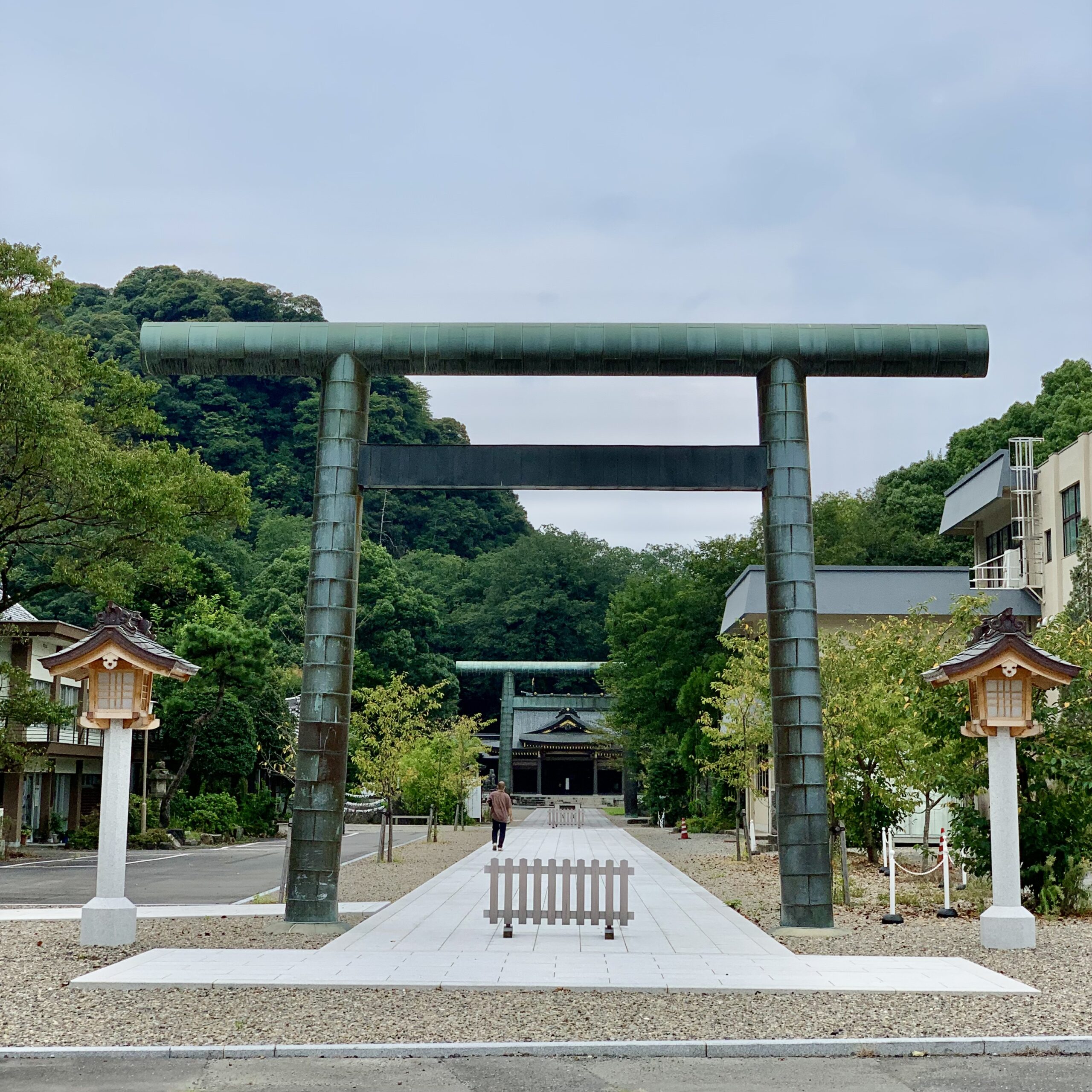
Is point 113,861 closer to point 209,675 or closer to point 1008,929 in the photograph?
point 1008,929

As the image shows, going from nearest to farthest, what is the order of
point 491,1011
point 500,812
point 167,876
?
point 491,1011 < point 167,876 < point 500,812

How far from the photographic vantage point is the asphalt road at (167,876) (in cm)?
1878

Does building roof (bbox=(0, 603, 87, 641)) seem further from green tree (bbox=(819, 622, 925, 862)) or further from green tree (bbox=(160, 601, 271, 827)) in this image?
green tree (bbox=(819, 622, 925, 862))

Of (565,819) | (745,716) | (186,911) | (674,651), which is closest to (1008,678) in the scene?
(186,911)

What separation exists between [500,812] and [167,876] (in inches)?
289

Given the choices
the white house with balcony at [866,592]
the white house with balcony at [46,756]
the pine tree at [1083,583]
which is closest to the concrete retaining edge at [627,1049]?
the pine tree at [1083,583]

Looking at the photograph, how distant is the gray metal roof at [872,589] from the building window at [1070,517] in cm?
400

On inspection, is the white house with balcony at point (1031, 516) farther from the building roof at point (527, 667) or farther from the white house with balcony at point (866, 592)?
the building roof at point (527, 667)

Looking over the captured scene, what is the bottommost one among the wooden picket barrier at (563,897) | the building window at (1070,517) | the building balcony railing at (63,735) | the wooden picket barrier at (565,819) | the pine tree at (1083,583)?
the wooden picket barrier at (565,819)

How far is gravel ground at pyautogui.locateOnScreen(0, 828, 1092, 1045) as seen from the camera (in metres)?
8.48

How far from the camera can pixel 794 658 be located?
1349cm

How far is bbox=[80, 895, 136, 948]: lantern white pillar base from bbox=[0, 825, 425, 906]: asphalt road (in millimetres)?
4431

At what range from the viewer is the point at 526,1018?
9023 mm

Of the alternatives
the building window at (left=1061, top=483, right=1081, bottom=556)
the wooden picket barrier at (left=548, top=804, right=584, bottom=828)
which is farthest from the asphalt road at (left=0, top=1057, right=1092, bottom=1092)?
the wooden picket barrier at (left=548, top=804, right=584, bottom=828)
